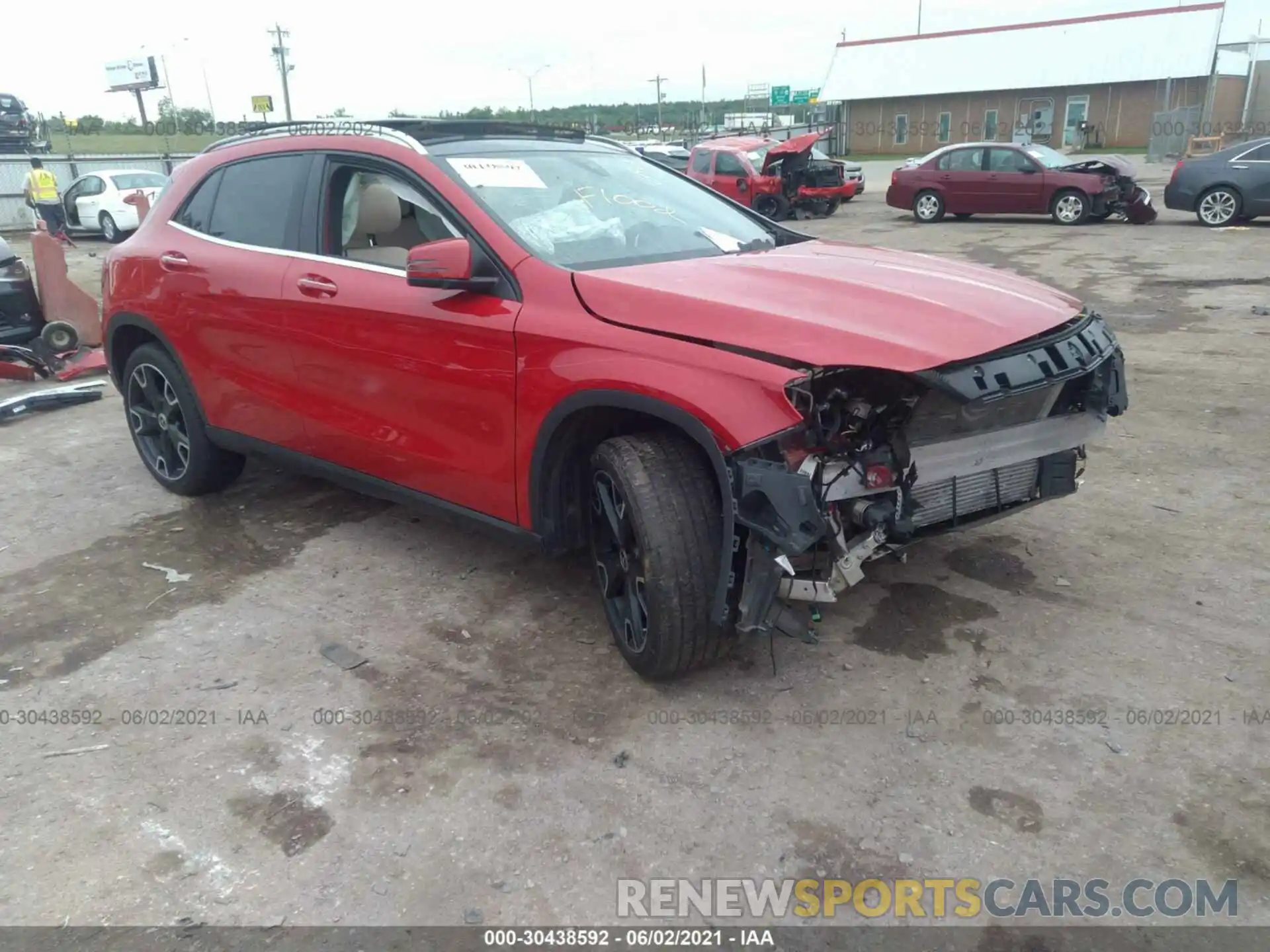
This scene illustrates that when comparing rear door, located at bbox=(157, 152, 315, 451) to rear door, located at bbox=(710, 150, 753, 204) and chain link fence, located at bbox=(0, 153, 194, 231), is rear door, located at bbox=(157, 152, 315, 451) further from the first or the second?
chain link fence, located at bbox=(0, 153, 194, 231)

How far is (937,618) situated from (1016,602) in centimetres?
35

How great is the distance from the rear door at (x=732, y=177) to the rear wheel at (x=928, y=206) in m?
3.36

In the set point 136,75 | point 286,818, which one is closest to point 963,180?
point 286,818

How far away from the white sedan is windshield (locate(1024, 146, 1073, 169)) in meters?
17.5

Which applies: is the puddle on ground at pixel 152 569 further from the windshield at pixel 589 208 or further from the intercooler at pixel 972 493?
the intercooler at pixel 972 493

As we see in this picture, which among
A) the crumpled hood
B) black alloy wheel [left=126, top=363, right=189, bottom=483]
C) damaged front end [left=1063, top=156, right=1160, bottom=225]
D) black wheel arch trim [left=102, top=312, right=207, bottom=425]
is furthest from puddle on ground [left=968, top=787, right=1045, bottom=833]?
the crumpled hood

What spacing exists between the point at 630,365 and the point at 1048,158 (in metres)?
16.9

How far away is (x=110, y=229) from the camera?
1983 centimetres

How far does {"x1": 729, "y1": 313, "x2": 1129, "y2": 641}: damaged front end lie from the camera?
2.64 meters

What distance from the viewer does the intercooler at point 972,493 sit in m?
3.01

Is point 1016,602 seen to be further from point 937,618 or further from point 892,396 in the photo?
point 892,396

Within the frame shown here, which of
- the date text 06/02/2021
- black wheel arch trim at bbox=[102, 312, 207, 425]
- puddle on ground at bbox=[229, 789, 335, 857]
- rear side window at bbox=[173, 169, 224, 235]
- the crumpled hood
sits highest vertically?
rear side window at bbox=[173, 169, 224, 235]

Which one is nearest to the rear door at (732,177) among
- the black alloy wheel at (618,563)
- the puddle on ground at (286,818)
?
the black alloy wheel at (618,563)

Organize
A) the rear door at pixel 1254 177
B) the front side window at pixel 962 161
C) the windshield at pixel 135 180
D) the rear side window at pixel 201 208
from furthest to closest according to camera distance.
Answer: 1. the windshield at pixel 135 180
2. the front side window at pixel 962 161
3. the rear door at pixel 1254 177
4. the rear side window at pixel 201 208
